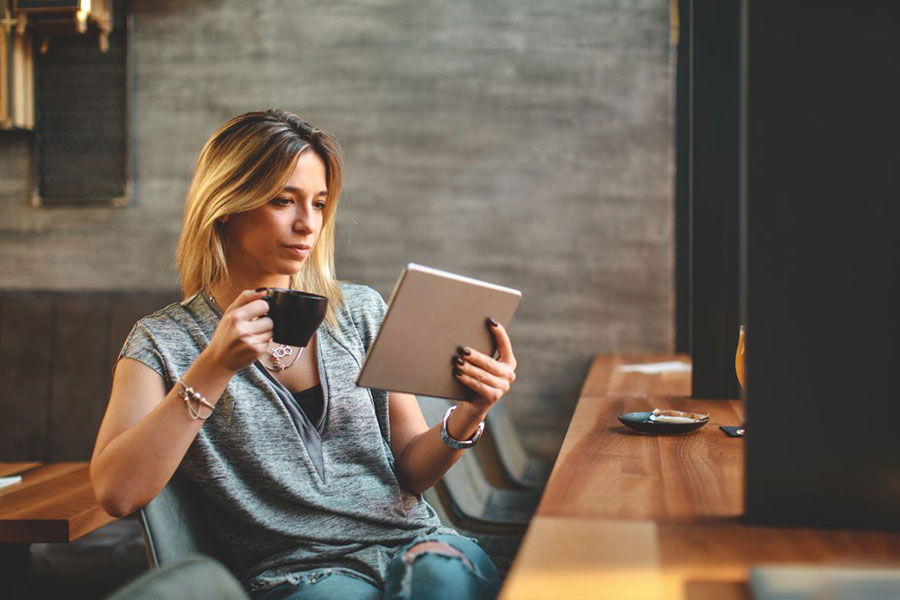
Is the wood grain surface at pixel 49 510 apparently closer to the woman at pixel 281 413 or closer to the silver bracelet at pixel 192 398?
the woman at pixel 281 413

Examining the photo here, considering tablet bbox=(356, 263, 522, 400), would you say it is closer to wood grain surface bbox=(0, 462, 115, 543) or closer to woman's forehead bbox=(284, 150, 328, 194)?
woman's forehead bbox=(284, 150, 328, 194)

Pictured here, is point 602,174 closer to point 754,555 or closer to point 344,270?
point 344,270

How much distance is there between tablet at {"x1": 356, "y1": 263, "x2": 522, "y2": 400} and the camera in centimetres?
116

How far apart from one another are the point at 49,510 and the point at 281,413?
60 cm

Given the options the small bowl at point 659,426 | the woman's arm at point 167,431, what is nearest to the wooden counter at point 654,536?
the small bowl at point 659,426

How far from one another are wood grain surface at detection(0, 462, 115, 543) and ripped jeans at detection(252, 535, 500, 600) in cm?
51

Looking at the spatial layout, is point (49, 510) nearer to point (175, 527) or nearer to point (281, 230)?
point (175, 527)

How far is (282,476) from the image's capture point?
135 centimetres

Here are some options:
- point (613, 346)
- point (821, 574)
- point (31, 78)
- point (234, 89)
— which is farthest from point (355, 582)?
point (31, 78)

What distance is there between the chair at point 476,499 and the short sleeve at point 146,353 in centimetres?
83

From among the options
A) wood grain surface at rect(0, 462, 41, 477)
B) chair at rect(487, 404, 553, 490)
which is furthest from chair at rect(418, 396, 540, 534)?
wood grain surface at rect(0, 462, 41, 477)

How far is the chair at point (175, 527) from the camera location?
4.06 ft

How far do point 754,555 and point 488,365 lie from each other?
0.58m

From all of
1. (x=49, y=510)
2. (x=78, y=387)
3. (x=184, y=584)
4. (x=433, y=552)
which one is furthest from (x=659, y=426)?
(x=78, y=387)
